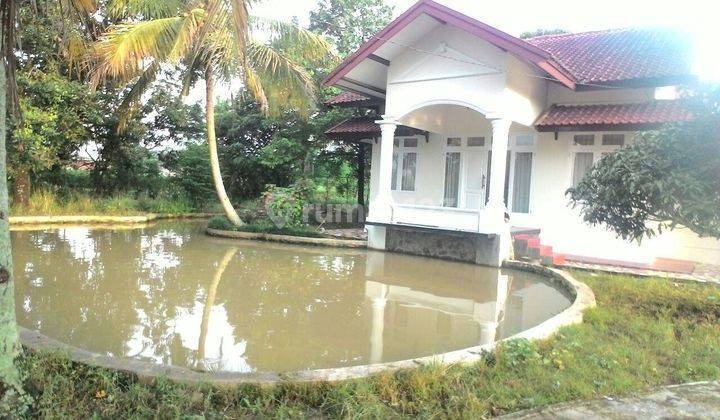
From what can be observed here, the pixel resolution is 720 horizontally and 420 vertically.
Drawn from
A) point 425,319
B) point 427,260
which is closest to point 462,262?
point 427,260

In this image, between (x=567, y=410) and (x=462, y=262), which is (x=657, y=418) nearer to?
(x=567, y=410)

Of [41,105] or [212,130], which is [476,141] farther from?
[41,105]

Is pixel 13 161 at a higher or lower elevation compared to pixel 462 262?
higher

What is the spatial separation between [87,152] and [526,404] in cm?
2079

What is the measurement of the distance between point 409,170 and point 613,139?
5.40 meters

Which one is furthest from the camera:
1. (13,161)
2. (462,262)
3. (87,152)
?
(87,152)

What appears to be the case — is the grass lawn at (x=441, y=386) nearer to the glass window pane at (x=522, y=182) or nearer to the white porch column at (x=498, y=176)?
the white porch column at (x=498, y=176)

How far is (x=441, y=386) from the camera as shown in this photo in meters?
3.56

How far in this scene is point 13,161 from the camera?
14.4 m

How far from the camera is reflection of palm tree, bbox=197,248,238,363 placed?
490 cm

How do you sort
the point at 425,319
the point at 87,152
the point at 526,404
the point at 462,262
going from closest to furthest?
1. the point at 526,404
2. the point at 425,319
3. the point at 462,262
4. the point at 87,152

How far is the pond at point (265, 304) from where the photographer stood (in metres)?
4.90

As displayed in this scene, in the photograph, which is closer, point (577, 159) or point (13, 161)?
point (577, 159)

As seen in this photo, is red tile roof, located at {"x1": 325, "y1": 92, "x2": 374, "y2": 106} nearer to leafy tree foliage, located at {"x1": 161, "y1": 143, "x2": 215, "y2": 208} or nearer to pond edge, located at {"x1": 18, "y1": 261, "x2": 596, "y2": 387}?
leafy tree foliage, located at {"x1": 161, "y1": 143, "x2": 215, "y2": 208}
